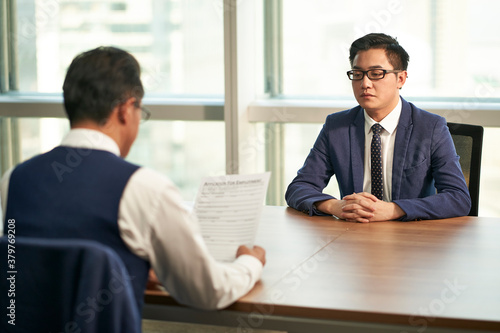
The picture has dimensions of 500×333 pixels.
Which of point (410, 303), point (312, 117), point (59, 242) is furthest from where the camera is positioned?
point (312, 117)

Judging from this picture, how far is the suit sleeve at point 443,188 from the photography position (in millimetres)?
2320

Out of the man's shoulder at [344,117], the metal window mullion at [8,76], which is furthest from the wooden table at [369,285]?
the metal window mullion at [8,76]

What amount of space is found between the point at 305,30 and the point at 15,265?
3.51m

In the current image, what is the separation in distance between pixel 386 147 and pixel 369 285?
1245 millimetres

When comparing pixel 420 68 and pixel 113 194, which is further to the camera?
pixel 420 68

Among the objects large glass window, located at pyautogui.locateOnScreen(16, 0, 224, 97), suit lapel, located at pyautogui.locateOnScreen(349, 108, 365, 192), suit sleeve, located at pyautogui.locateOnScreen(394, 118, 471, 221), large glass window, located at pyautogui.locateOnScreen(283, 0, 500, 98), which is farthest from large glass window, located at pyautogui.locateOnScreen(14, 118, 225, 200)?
suit sleeve, located at pyautogui.locateOnScreen(394, 118, 471, 221)

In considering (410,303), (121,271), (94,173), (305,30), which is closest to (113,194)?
(94,173)

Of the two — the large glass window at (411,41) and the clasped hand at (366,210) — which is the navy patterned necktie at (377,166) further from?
the large glass window at (411,41)

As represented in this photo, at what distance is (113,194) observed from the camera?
131 cm

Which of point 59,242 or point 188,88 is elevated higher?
point 188,88

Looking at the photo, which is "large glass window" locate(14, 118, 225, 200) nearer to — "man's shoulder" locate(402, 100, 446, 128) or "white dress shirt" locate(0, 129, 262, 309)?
"man's shoulder" locate(402, 100, 446, 128)

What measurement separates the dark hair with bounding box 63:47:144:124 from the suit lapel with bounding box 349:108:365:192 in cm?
146

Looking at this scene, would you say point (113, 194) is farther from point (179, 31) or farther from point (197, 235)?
point (179, 31)

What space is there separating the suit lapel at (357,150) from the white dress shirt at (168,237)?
4.61ft
